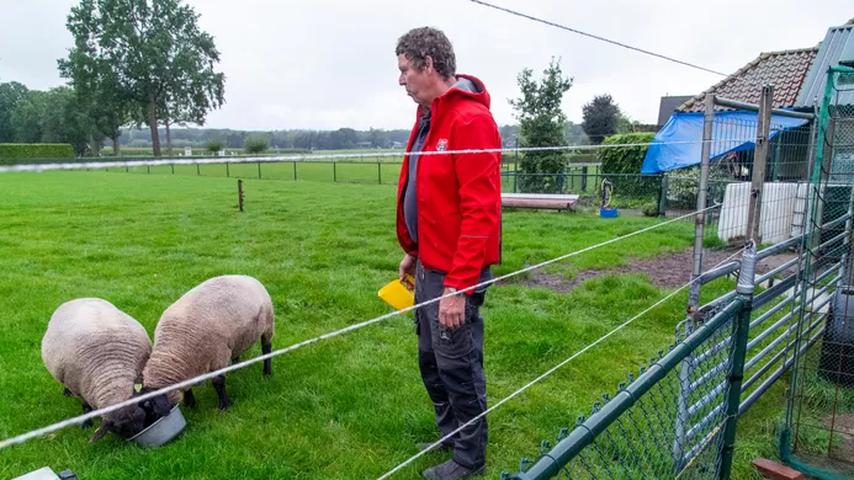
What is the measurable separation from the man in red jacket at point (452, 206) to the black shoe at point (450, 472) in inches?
2.9

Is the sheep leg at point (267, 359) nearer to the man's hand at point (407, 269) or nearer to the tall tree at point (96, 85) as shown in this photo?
the man's hand at point (407, 269)

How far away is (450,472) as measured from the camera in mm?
2902

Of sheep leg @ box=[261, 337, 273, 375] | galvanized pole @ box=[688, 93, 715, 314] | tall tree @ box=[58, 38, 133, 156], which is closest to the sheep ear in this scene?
sheep leg @ box=[261, 337, 273, 375]

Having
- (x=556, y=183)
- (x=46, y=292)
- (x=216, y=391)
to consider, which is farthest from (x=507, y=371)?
(x=556, y=183)

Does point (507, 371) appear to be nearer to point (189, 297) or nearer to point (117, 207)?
point (189, 297)

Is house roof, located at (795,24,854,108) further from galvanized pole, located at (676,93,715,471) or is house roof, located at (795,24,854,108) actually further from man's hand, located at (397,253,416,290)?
man's hand, located at (397,253,416,290)

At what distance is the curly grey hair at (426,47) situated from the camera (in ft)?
7.99

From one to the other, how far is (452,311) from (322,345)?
8.73 ft

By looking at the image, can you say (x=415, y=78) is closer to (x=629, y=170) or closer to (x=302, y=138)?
(x=302, y=138)

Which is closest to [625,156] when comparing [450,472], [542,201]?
[542,201]

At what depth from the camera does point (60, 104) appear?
1797 inches

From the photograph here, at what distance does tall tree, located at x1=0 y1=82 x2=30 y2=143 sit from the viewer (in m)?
38.2

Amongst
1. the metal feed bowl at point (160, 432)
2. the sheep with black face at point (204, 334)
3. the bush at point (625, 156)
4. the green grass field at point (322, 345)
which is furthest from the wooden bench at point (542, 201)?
the metal feed bowl at point (160, 432)

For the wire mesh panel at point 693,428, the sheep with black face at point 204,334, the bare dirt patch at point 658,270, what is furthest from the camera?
the bare dirt patch at point 658,270
